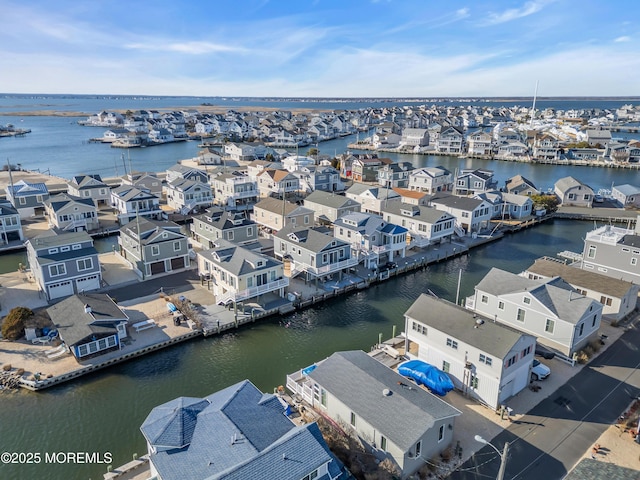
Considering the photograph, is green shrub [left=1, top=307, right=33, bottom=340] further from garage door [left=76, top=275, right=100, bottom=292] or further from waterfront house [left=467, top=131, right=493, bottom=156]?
waterfront house [left=467, top=131, right=493, bottom=156]

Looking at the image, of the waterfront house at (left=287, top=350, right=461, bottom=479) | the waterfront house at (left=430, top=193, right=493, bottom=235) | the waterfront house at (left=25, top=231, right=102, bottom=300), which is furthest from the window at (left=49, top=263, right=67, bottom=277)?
the waterfront house at (left=430, top=193, right=493, bottom=235)

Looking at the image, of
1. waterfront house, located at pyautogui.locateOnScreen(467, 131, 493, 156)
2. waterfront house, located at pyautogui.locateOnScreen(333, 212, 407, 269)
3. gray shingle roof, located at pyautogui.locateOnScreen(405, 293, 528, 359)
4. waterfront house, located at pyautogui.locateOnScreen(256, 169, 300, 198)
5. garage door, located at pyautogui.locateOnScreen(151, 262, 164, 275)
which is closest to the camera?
gray shingle roof, located at pyautogui.locateOnScreen(405, 293, 528, 359)

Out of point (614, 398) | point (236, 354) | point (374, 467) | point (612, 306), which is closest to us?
point (374, 467)

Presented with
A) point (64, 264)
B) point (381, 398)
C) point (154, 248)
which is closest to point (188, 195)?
point (154, 248)

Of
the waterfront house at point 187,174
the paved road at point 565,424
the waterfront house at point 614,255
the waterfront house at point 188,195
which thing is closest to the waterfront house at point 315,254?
the paved road at point 565,424

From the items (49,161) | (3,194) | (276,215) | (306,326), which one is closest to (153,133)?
(49,161)

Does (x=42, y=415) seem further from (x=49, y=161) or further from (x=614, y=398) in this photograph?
(x=49, y=161)

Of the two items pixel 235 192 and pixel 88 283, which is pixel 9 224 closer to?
pixel 88 283
